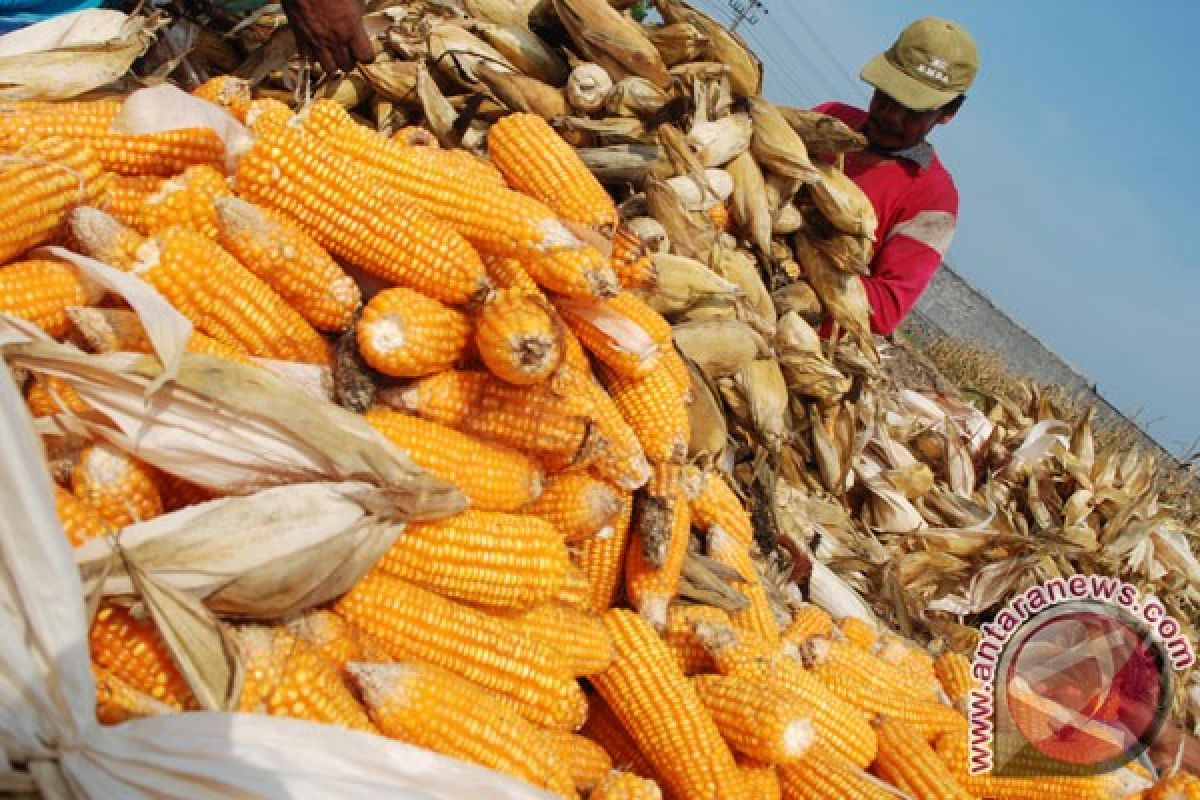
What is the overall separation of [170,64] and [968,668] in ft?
14.2

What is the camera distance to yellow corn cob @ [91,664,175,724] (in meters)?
1.63

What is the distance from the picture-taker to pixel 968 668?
3795 millimetres

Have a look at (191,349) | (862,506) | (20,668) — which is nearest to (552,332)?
(191,349)

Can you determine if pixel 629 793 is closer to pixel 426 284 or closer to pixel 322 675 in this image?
pixel 322 675

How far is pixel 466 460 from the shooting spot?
2.40m

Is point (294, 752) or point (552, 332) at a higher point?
point (552, 332)

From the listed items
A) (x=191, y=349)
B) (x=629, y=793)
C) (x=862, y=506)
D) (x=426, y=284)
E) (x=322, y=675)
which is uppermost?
(x=426, y=284)

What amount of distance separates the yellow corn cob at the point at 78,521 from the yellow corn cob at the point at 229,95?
1490mm

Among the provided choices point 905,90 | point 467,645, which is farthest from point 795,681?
point 905,90

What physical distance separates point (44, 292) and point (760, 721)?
2318 millimetres

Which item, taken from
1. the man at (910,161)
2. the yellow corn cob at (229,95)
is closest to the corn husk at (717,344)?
the yellow corn cob at (229,95)

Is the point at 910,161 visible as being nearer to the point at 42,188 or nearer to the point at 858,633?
the point at 858,633

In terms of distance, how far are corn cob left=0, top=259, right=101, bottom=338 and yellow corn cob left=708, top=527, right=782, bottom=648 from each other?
2.26 meters

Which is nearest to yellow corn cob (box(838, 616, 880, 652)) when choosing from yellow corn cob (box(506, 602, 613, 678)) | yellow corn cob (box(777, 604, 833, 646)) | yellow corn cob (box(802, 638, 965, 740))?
yellow corn cob (box(777, 604, 833, 646))
